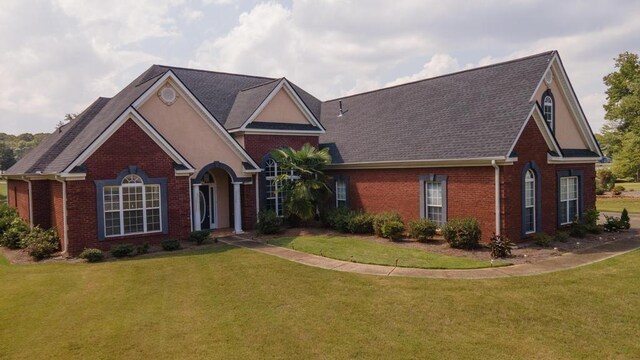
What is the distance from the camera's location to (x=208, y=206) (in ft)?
75.9

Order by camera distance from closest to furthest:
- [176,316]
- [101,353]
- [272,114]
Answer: [101,353], [176,316], [272,114]

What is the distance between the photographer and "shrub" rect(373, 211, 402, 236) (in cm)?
2003

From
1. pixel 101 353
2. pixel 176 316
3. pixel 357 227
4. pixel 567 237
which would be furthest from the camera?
pixel 357 227

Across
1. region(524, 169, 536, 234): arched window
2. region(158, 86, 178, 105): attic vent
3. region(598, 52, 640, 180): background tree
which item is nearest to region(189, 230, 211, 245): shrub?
region(158, 86, 178, 105): attic vent

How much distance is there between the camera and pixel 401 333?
8781 mm

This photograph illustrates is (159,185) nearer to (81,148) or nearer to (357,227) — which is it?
(81,148)

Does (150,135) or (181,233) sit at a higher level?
(150,135)

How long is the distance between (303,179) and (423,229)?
7245 millimetres

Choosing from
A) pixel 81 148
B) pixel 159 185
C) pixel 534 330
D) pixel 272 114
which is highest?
pixel 272 114

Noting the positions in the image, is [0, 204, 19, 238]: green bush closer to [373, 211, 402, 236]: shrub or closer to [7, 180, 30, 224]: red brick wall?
[7, 180, 30, 224]: red brick wall

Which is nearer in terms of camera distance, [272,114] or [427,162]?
[427,162]

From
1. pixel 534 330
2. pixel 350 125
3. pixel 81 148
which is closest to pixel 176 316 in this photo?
pixel 534 330

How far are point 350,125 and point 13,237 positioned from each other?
18171 mm

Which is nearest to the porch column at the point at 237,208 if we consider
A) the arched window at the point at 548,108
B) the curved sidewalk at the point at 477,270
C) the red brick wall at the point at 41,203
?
the curved sidewalk at the point at 477,270
